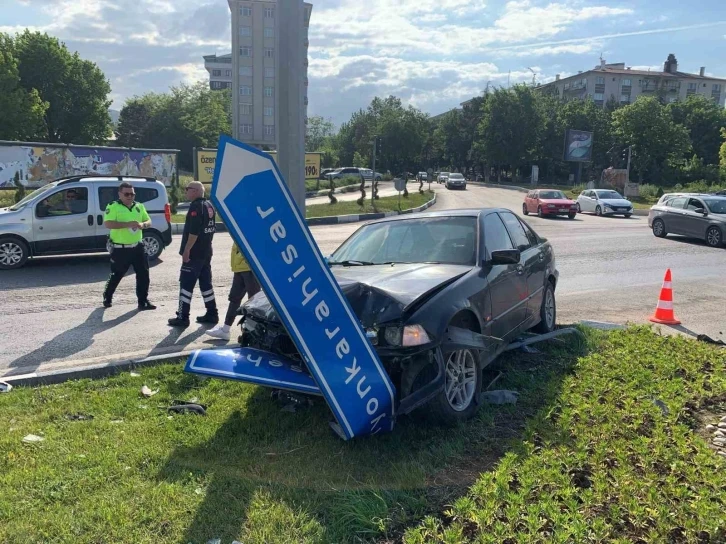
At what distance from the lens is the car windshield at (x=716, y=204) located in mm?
17234

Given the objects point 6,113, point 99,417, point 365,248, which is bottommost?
point 99,417

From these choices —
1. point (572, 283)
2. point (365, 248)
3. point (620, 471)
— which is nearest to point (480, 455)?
point (620, 471)

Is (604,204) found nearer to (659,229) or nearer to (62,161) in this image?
(659,229)

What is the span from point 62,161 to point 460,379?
2336cm

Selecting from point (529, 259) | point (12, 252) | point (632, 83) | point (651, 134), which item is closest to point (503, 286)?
point (529, 259)

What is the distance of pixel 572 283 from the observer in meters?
11.0

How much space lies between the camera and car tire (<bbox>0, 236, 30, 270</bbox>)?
10.9 metres

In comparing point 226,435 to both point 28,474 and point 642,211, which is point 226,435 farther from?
point 642,211

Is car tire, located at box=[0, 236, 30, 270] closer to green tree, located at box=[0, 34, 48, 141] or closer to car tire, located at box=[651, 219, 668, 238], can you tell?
car tire, located at box=[651, 219, 668, 238]

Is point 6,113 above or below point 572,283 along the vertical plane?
above

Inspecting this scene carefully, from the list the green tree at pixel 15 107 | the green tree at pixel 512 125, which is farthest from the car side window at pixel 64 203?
the green tree at pixel 512 125

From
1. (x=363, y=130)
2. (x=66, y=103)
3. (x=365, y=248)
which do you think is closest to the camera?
(x=365, y=248)

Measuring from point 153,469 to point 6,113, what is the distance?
52307 millimetres

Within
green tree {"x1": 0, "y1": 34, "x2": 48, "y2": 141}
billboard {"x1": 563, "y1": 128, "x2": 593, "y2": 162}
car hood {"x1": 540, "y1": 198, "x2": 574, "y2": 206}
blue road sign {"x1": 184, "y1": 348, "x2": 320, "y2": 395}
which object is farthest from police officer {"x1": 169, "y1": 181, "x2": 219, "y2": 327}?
billboard {"x1": 563, "y1": 128, "x2": 593, "y2": 162}
